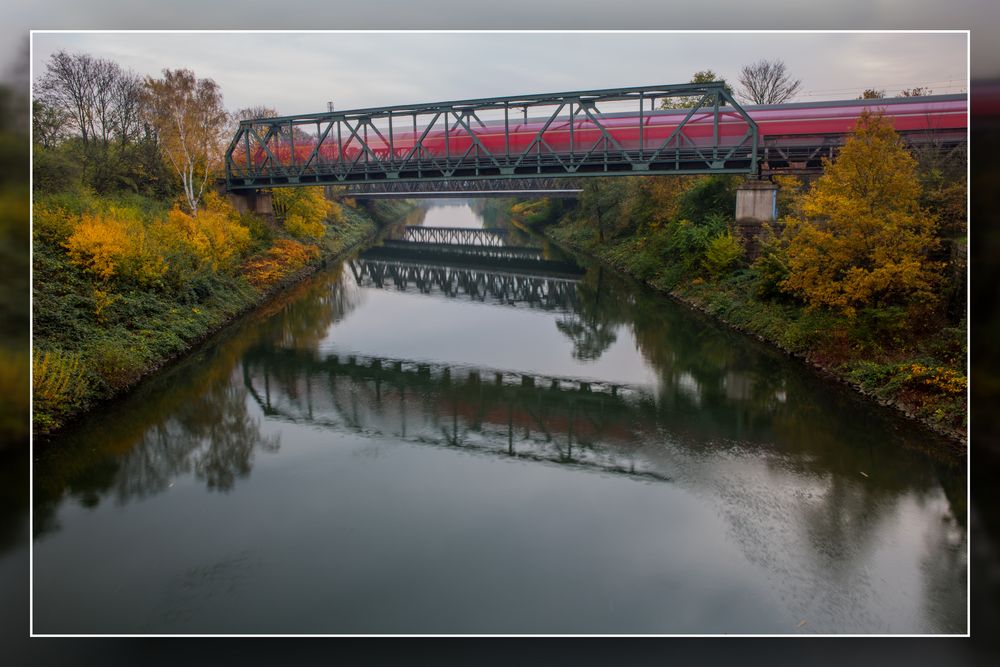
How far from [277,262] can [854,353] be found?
87.2 ft

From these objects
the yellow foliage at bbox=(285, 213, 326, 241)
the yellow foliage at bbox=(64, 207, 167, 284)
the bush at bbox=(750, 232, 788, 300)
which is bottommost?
the bush at bbox=(750, 232, 788, 300)

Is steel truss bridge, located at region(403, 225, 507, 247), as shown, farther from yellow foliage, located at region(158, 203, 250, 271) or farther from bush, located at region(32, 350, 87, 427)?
bush, located at region(32, 350, 87, 427)

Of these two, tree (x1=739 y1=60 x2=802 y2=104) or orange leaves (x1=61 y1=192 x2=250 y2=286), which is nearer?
orange leaves (x1=61 y1=192 x2=250 y2=286)

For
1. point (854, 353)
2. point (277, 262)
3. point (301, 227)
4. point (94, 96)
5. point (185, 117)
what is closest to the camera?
point (854, 353)

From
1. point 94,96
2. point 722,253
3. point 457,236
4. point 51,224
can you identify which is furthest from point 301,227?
point 457,236

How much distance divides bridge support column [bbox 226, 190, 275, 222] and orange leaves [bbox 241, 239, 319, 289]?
2.16m

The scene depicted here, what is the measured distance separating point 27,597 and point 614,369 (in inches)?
604

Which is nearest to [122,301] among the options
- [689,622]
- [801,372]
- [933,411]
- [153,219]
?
Answer: [153,219]

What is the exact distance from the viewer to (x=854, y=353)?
58.3 feet

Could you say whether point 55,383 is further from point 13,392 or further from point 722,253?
point 722,253

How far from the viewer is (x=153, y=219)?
25.9m

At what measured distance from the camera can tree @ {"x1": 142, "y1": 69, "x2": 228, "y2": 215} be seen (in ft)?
91.5

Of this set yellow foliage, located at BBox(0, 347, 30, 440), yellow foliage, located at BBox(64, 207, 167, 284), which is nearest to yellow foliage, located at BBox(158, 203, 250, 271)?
yellow foliage, located at BBox(64, 207, 167, 284)

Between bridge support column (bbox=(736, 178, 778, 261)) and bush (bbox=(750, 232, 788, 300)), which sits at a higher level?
bridge support column (bbox=(736, 178, 778, 261))
